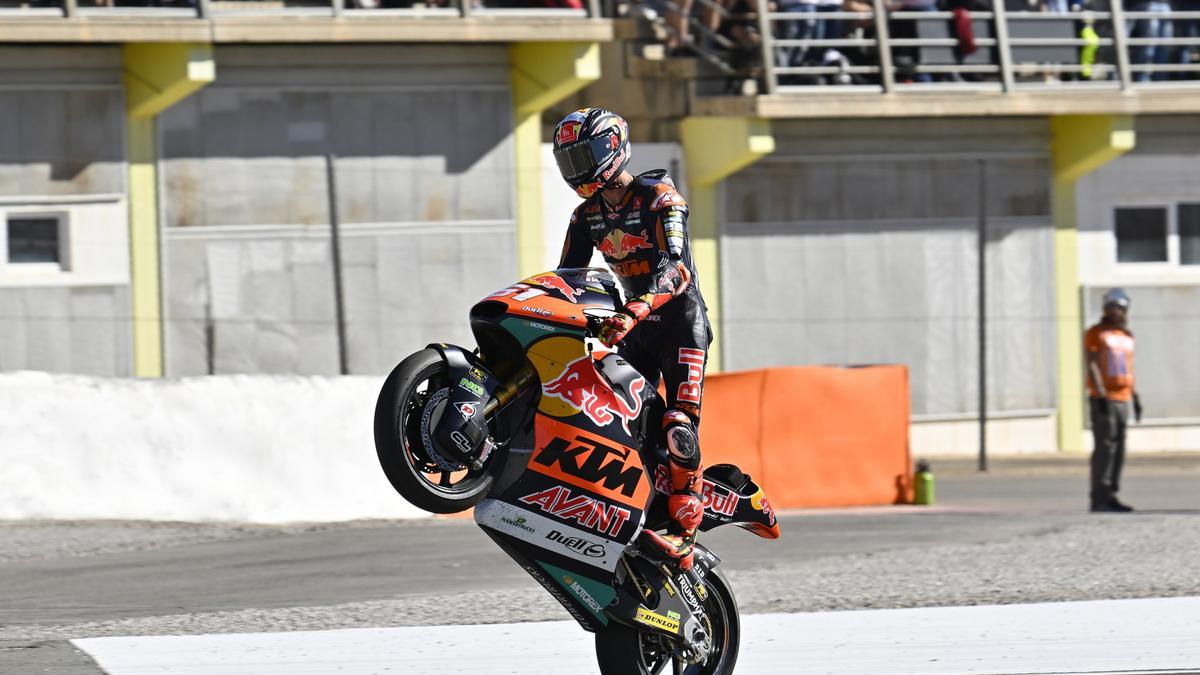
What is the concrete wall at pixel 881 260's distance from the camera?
2178cm

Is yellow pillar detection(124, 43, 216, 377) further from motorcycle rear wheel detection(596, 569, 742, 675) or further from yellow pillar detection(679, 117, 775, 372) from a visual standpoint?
motorcycle rear wheel detection(596, 569, 742, 675)

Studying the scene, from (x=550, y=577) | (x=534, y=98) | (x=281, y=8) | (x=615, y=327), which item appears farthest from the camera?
(x=534, y=98)

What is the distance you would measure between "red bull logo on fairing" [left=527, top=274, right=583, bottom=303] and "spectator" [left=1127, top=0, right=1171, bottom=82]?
16.9m

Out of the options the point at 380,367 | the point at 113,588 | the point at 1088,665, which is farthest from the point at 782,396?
the point at 1088,665

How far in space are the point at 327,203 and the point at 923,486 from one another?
266 inches

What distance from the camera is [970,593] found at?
951 centimetres

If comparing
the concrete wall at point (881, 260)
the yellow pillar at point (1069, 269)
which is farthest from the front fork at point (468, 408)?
the yellow pillar at point (1069, 269)

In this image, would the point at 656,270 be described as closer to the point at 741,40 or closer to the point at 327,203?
the point at 327,203

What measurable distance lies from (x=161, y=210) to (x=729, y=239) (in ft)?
20.7

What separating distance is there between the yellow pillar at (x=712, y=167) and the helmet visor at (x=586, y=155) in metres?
14.1

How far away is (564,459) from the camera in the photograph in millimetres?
6582

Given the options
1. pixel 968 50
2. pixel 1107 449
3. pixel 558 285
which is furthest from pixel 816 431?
pixel 558 285

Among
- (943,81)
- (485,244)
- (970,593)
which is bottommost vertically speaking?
(970,593)

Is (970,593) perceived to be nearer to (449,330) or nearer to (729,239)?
(449,330)
